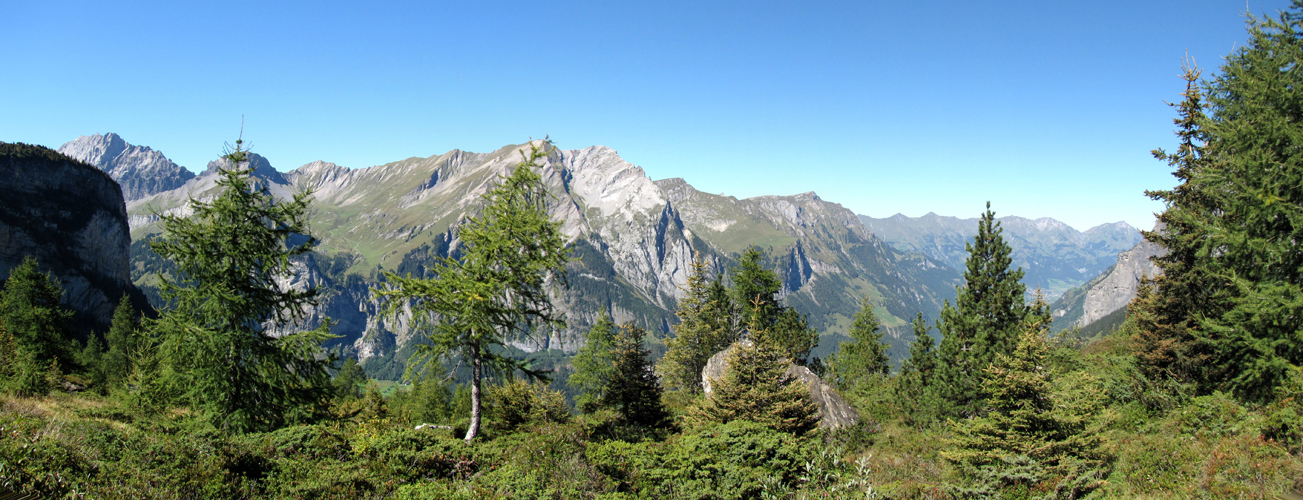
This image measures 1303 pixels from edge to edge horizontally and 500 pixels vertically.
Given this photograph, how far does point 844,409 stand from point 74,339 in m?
57.1

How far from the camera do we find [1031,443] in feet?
42.6

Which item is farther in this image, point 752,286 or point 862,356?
point 862,356

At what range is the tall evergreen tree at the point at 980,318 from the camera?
25.6 metres

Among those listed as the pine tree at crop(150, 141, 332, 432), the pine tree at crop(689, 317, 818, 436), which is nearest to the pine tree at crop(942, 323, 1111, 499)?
the pine tree at crop(689, 317, 818, 436)

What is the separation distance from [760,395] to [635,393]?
762cm

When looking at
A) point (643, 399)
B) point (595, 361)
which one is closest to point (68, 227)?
point (595, 361)

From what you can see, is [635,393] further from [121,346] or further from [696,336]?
[121,346]

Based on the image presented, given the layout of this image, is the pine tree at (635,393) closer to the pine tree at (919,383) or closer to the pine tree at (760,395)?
the pine tree at (760,395)

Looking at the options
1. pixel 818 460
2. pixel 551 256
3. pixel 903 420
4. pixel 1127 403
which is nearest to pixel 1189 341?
pixel 1127 403

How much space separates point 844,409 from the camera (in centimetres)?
2617

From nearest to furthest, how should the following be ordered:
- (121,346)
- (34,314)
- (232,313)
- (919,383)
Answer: (232,313)
(919,383)
(34,314)
(121,346)

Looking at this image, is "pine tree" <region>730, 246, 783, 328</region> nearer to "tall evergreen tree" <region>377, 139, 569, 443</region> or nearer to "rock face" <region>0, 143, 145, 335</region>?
"tall evergreen tree" <region>377, 139, 569, 443</region>

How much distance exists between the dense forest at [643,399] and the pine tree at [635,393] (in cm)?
10

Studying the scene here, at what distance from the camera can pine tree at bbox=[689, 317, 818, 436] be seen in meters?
17.0
